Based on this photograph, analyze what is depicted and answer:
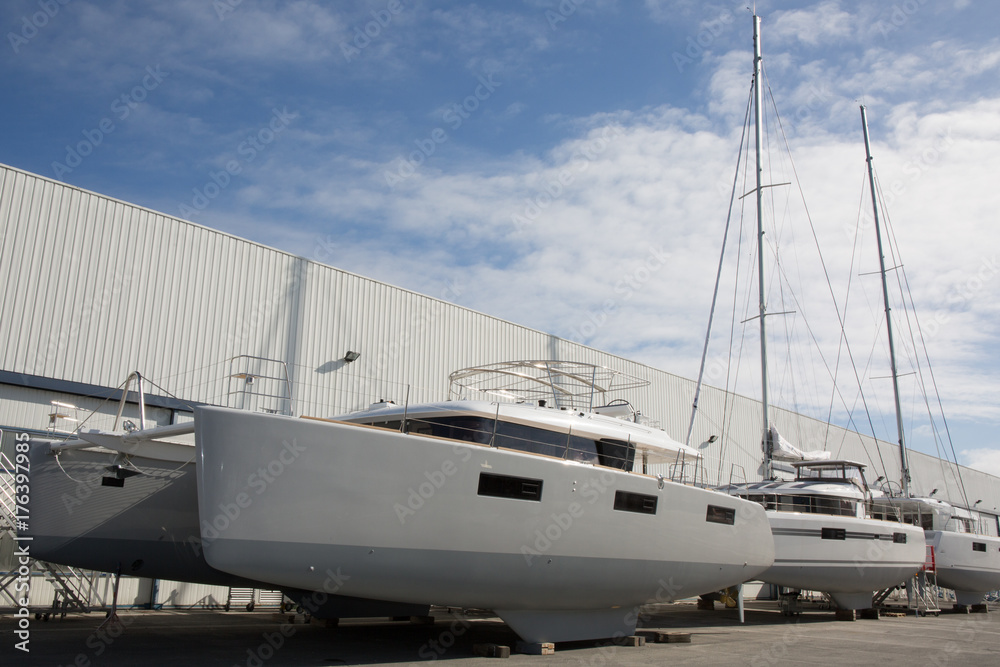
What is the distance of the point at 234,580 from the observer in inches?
338

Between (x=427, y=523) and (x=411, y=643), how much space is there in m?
2.61

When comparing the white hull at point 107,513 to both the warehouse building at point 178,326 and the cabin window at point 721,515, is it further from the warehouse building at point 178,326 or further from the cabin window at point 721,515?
the cabin window at point 721,515

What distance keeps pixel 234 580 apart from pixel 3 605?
411cm

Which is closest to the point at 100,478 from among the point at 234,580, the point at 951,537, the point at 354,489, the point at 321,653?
the point at 234,580

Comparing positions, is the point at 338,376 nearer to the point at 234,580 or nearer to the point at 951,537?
the point at 234,580

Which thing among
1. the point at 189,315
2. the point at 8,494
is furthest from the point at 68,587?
the point at 189,315

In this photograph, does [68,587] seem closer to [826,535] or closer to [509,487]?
[509,487]

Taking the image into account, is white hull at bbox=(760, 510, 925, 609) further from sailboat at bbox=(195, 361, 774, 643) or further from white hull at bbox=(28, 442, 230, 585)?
white hull at bbox=(28, 442, 230, 585)

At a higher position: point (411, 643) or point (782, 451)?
point (782, 451)

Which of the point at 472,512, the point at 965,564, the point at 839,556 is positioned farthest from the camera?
the point at 965,564

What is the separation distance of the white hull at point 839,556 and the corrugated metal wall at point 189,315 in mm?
1683

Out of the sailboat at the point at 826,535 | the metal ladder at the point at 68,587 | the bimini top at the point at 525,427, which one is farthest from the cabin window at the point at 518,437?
the metal ladder at the point at 68,587

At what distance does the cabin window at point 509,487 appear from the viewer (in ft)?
22.4

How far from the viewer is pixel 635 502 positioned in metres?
8.09
